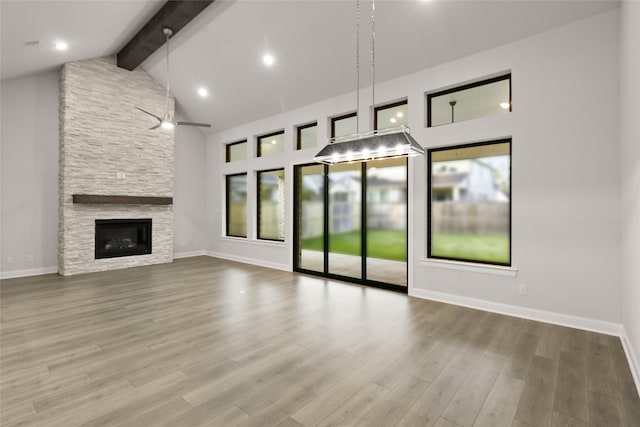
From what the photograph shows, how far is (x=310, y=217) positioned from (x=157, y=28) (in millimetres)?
4279

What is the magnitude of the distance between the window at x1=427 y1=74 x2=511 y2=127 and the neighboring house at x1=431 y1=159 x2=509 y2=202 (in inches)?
26.1

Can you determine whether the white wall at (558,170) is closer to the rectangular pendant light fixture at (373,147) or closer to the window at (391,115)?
the window at (391,115)

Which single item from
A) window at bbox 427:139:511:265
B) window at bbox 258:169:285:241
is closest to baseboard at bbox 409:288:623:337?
window at bbox 427:139:511:265

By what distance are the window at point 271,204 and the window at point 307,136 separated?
2.51ft

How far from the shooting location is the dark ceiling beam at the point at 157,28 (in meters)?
4.64

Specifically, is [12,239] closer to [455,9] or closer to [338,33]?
[338,33]

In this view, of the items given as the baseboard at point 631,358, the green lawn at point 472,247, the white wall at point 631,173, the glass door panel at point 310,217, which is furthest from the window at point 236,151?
the baseboard at point 631,358

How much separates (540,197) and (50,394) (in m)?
5.05

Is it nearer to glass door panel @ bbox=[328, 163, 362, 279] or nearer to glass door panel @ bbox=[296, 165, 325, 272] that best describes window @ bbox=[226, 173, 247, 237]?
glass door panel @ bbox=[296, 165, 325, 272]

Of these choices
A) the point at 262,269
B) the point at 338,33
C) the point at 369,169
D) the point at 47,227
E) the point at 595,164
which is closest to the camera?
the point at 595,164

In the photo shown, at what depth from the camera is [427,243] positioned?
478 centimetres

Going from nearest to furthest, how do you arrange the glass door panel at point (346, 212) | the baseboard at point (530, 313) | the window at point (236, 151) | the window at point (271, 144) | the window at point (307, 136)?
the baseboard at point (530, 313) < the glass door panel at point (346, 212) < the window at point (307, 136) < the window at point (271, 144) < the window at point (236, 151)

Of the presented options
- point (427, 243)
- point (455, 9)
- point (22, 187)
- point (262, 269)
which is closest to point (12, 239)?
point (22, 187)

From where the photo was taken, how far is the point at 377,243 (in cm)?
546
